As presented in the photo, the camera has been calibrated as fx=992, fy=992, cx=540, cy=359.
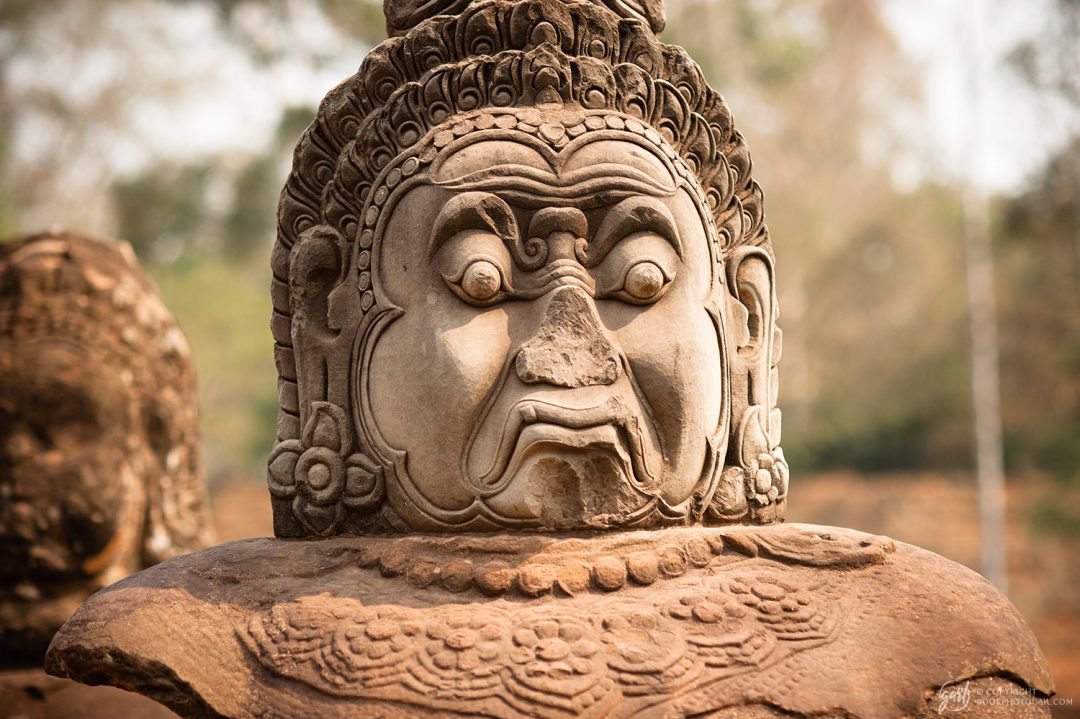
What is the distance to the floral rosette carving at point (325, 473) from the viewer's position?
301 cm

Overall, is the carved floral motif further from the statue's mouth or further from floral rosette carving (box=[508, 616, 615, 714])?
the statue's mouth

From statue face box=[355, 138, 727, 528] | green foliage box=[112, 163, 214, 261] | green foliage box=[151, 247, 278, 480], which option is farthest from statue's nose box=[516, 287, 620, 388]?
green foliage box=[151, 247, 278, 480]

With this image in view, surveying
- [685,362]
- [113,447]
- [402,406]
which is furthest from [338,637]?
[113,447]

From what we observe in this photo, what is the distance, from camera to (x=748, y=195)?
11.3 ft

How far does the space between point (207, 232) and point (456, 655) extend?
43.4ft

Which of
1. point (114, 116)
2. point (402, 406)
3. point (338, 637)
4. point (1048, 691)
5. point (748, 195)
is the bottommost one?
point (1048, 691)

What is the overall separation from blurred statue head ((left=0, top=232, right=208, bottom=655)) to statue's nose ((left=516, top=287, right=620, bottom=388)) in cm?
288

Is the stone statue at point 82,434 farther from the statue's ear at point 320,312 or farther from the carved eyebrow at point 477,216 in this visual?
the carved eyebrow at point 477,216

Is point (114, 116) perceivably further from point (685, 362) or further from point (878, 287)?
point (685, 362)

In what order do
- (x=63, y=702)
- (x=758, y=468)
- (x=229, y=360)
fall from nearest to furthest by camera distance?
(x=758, y=468) < (x=63, y=702) < (x=229, y=360)

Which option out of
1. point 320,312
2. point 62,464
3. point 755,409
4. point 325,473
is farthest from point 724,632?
point 62,464

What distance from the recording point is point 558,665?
92.7 inches

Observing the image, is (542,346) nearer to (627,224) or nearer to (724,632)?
(627,224)

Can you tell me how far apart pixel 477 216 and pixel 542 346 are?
1.42 feet
